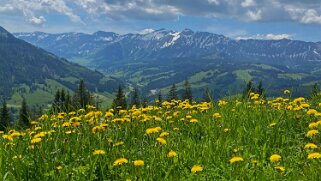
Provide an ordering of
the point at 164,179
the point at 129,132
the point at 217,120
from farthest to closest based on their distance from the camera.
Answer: the point at 217,120, the point at 129,132, the point at 164,179

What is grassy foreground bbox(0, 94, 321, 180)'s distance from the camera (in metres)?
5.80

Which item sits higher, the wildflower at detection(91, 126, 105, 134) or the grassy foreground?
the wildflower at detection(91, 126, 105, 134)

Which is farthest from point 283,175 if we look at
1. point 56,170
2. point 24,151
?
point 24,151

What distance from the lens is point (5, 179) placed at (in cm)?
530

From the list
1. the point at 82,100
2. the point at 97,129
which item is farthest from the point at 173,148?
the point at 82,100

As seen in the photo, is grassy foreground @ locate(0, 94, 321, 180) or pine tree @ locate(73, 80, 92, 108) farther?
pine tree @ locate(73, 80, 92, 108)

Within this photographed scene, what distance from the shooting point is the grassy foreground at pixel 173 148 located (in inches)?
228

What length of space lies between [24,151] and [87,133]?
4.02 feet

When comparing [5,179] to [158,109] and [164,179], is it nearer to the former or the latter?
[164,179]

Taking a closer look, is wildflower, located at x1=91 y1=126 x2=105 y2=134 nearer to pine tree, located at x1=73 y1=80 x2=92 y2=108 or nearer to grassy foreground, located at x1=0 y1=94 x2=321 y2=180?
grassy foreground, located at x1=0 y1=94 x2=321 y2=180

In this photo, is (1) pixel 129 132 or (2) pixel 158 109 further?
(2) pixel 158 109

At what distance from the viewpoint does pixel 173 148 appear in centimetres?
717

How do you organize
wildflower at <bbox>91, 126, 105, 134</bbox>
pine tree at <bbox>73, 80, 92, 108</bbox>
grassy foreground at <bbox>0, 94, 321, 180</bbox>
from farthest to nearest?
pine tree at <bbox>73, 80, 92, 108</bbox>, wildflower at <bbox>91, 126, 105, 134</bbox>, grassy foreground at <bbox>0, 94, 321, 180</bbox>

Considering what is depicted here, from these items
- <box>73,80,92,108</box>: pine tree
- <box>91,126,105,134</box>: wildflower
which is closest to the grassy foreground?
<box>91,126,105,134</box>: wildflower
